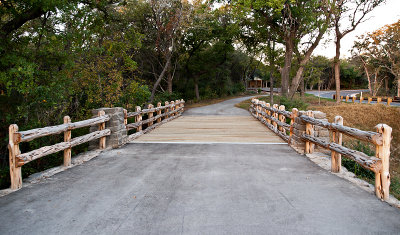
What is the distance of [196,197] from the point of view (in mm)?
4027

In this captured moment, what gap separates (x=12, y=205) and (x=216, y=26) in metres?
29.1

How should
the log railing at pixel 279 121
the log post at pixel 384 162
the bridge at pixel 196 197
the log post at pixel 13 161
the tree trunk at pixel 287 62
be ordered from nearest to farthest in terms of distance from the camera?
the bridge at pixel 196 197 < the log post at pixel 384 162 < the log post at pixel 13 161 < the log railing at pixel 279 121 < the tree trunk at pixel 287 62

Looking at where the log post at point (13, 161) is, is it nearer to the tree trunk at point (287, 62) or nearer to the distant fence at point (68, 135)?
the distant fence at point (68, 135)

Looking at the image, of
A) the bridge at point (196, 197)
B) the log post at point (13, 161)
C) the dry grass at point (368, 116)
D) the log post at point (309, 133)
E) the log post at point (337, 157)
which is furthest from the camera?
the dry grass at point (368, 116)

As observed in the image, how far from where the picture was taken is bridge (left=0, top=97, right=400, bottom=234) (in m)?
3.19

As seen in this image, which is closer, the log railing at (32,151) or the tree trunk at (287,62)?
the log railing at (32,151)

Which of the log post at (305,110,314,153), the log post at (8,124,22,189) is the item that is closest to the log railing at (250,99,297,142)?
the log post at (305,110,314,153)

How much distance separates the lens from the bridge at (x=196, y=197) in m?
3.19

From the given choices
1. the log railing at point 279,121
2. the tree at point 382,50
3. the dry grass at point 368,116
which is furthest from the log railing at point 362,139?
the tree at point 382,50

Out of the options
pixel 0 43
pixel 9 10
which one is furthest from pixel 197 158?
pixel 9 10

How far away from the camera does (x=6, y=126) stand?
8039mm

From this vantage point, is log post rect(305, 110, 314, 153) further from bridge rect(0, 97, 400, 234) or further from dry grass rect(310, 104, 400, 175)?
dry grass rect(310, 104, 400, 175)

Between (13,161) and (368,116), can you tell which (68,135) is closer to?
(13,161)

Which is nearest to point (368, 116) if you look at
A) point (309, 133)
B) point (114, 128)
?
point (309, 133)
